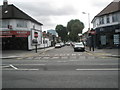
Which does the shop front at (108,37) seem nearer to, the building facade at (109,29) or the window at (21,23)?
the building facade at (109,29)

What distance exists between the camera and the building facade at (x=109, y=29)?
31656 millimetres

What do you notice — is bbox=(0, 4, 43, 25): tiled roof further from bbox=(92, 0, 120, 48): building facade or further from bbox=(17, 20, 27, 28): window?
bbox=(92, 0, 120, 48): building facade

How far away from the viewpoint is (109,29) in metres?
33.2

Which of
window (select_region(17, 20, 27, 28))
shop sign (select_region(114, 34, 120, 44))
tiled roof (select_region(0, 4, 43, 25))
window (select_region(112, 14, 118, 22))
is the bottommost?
shop sign (select_region(114, 34, 120, 44))

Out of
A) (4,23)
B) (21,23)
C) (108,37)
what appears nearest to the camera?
(4,23)

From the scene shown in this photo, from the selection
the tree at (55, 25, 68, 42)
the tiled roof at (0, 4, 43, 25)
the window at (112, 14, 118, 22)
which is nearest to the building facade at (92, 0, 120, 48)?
the window at (112, 14, 118, 22)

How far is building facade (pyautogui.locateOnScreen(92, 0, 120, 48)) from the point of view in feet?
104

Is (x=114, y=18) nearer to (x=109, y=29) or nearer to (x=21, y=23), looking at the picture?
(x=109, y=29)

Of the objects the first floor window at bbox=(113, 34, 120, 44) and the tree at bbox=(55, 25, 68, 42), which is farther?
the tree at bbox=(55, 25, 68, 42)

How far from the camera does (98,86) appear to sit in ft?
21.1

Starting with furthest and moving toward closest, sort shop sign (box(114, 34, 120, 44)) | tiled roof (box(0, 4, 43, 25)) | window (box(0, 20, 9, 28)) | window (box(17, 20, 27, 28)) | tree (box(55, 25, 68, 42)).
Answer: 1. tree (box(55, 25, 68, 42))
2. window (box(17, 20, 27, 28))
3. window (box(0, 20, 9, 28))
4. tiled roof (box(0, 4, 43, 25))
5. shop sign (box(114, 34, 120, 44))

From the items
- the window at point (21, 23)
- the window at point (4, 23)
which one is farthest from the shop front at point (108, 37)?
the window at point (4, 23)

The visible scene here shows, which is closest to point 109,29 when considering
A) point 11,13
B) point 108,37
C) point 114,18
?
point 108,37

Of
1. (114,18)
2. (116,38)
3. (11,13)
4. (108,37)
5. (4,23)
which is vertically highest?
(11,13)
